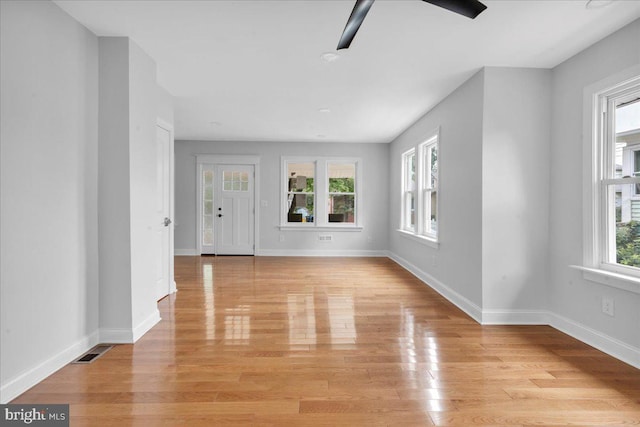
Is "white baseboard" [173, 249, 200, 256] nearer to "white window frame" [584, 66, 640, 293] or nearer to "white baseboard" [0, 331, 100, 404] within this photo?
"white baseboard" [0, 331, 100, 404]

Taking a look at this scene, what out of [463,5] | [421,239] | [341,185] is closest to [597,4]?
[463,5]

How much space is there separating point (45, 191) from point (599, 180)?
4.07m

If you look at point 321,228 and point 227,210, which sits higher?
point 227,210

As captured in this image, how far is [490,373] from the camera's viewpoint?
2.37 m

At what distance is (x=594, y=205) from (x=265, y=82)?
326cm

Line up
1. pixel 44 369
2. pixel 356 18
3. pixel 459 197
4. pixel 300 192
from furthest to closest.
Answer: pixel 300 192 < pixel 459 197 < pixel 44 369 < pixel 356 18

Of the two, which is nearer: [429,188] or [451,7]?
[451,7]

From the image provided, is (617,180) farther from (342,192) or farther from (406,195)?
(342,192)

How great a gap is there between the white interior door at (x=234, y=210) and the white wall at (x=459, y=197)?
12.5 feet

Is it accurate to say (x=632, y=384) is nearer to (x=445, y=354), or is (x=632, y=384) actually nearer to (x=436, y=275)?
(x=445, y=354)

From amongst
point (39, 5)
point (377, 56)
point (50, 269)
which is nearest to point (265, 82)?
point (377, 56)

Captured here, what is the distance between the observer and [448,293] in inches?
166

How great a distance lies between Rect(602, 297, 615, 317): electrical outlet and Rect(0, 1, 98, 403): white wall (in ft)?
13.0

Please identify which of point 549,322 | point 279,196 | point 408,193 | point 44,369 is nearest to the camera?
point 44,369
